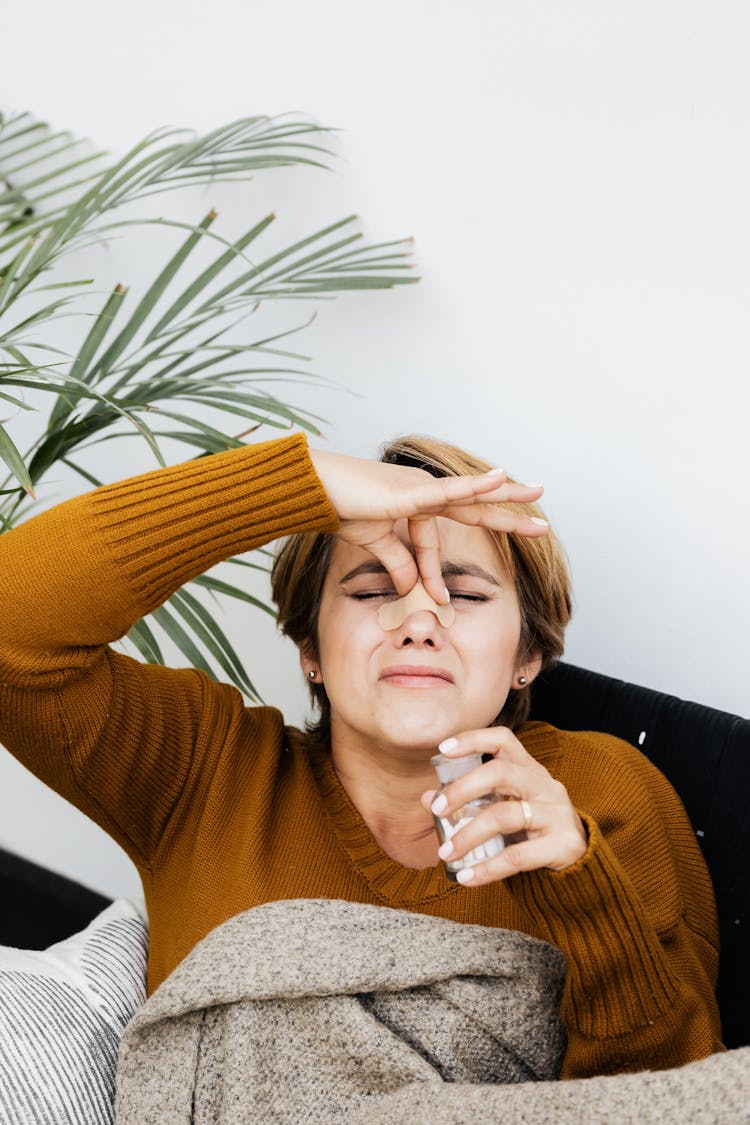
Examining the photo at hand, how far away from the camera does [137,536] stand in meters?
Result: 1.13

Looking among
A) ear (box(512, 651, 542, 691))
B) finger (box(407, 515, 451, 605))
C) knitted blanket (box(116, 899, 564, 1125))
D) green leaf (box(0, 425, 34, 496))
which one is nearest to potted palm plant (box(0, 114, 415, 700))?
green leaf (box(0, 425, 34, 496))

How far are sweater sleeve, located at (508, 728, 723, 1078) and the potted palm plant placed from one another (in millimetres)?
497

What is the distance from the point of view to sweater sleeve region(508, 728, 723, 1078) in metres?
1.04

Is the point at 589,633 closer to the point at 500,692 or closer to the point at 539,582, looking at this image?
the point at 539,582

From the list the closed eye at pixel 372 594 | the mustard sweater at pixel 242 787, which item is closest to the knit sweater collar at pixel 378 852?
the mustard sweater at pixel 242 787

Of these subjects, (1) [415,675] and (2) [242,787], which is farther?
(2) [242,787]

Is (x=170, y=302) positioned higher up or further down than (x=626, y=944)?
higher up

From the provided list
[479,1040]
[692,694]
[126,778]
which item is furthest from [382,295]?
[479,1040]

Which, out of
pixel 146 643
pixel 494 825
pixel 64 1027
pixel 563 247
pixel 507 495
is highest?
pixel 563 247

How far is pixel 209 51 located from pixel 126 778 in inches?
49.9

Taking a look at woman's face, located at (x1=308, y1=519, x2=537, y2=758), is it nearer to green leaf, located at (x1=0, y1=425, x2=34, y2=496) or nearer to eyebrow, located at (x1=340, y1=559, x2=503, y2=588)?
eyebrow, located at (x1=340, y1=559, x2=503, y2=588)

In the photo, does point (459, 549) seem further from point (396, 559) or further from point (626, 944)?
point (626, 944)

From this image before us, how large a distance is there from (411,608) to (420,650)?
0.15ft

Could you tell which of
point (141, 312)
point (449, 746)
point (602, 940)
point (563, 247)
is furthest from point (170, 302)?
point (602, 940)
